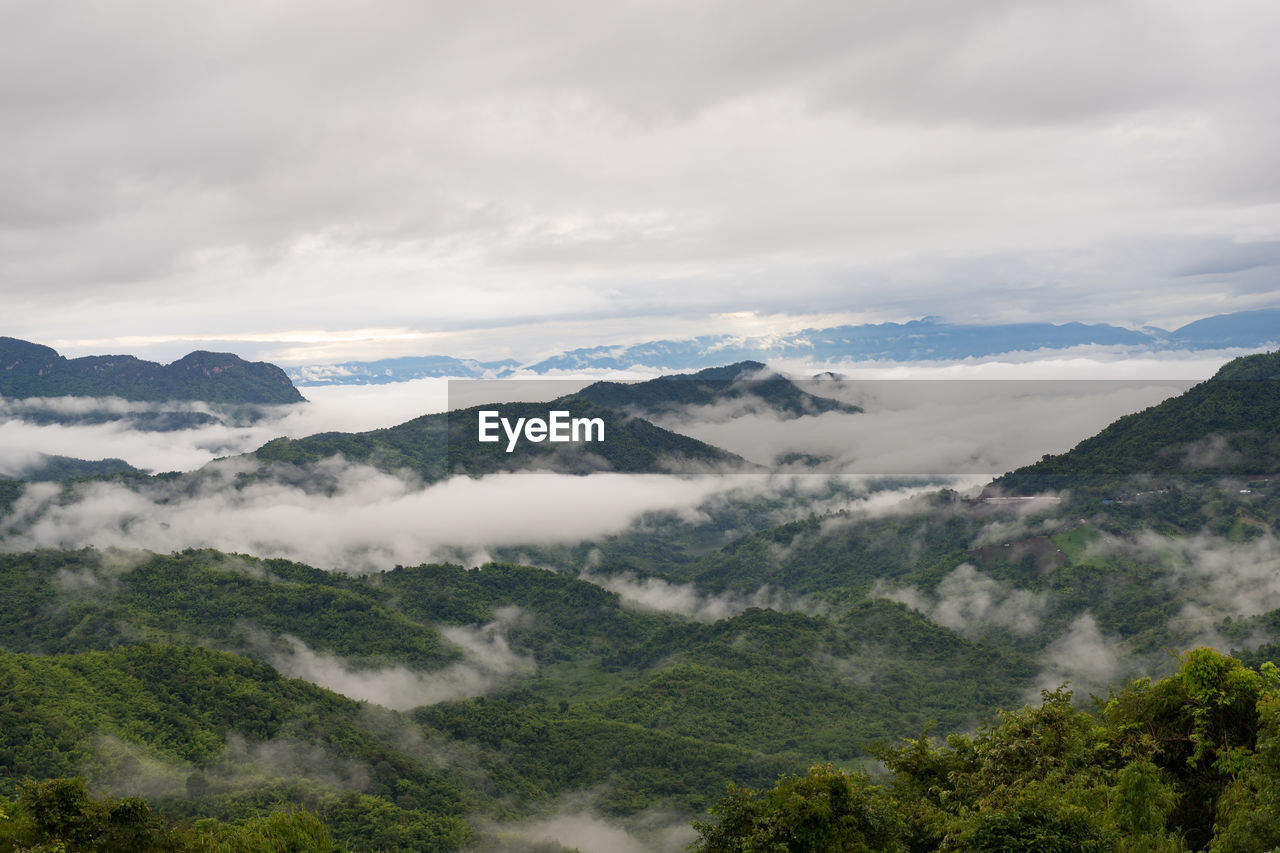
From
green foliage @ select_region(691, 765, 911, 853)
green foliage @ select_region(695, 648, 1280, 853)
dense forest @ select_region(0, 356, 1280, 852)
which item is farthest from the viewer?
dense forest @ select_region(0, 356, 1280, 852)

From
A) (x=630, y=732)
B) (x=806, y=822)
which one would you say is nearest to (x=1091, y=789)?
(x=806, y=822)

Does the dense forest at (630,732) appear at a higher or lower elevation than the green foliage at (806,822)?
lower

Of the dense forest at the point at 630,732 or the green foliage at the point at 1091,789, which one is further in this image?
the dense forest at the point at 630,732

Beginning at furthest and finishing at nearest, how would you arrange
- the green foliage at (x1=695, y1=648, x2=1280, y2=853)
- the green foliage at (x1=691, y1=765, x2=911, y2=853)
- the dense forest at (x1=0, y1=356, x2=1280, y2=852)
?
the dense forest at (x1=0, y1=356, x2=1280, y2=852) < the green foliage at (x1=691, y1=765, x2=911, y2=853) < the green foliage at (x1=695, y1=648, x2=1280, y2=853)

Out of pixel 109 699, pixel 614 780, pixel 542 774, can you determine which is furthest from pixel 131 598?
pixel 614 780

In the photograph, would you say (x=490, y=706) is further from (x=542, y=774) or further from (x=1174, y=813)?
(x=1174, y=813)

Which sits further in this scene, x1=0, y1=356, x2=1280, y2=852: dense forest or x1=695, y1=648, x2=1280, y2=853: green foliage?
x1=0, y1=356, x2=1280, y2=852: dense forest

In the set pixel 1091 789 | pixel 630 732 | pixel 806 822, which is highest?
Answer: pixel 1091 789

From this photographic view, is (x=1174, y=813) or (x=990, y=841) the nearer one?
(x=990, y=841)

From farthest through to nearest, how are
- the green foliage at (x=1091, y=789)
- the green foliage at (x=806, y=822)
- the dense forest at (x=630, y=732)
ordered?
the dense forest at (x=630, y=732) → the green foliage at (x=806, y=822) → the green foliage at (x=1091, y=789)

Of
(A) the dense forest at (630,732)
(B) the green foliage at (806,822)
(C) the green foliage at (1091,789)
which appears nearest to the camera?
(C) the green foliage at (1091,789)

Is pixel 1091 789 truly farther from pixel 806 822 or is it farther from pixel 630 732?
pixel 630 732
